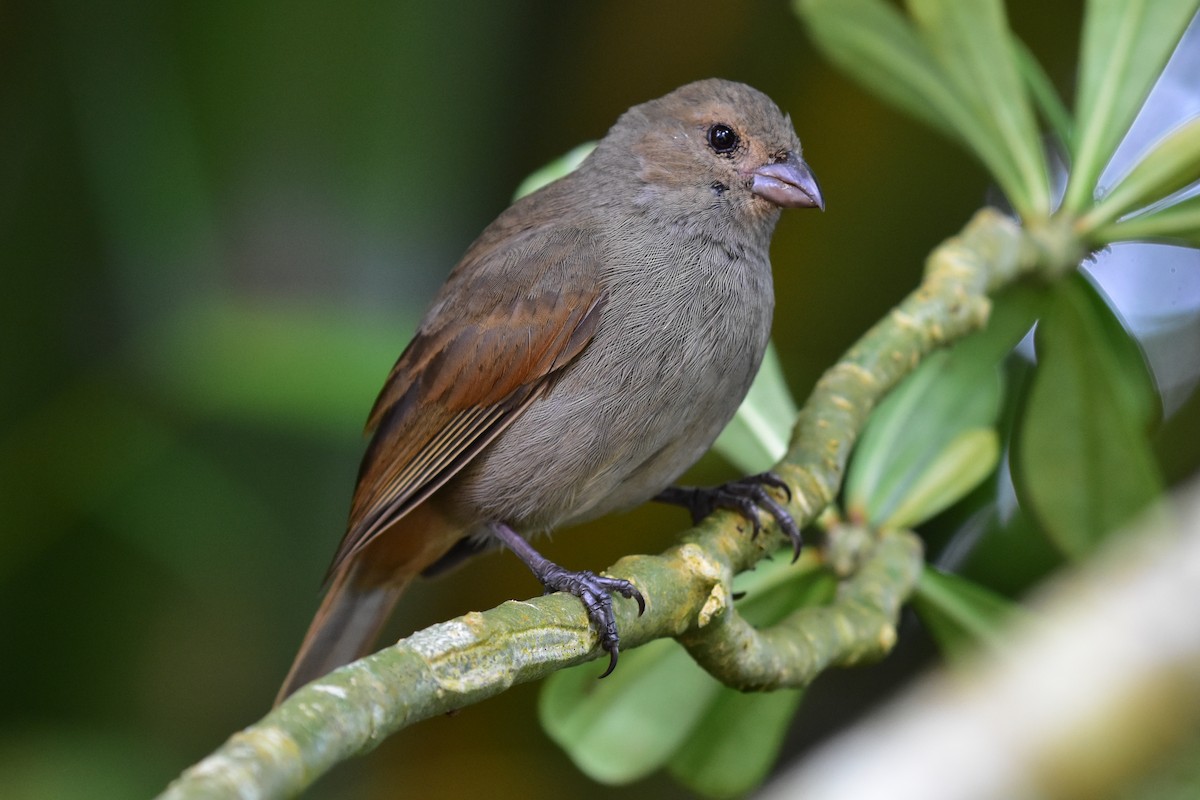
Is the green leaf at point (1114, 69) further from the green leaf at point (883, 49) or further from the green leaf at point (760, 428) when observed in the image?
the green leaf at point (760, 428)

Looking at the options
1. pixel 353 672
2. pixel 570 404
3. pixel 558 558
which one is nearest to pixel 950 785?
pixel 353 672

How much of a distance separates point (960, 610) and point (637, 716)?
0.58 meters

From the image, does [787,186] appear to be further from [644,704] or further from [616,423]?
[644,704]

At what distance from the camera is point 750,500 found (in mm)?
2227

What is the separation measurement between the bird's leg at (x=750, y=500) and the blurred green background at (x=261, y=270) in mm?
1065

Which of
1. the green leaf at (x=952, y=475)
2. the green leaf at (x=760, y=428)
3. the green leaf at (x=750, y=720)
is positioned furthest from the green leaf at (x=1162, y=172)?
the green leaf at (x=750, y=720)

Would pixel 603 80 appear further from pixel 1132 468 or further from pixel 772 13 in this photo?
pixel 1132 468

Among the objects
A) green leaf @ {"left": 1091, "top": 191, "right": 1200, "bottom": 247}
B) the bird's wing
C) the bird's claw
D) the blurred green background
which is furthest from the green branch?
the blurred green background

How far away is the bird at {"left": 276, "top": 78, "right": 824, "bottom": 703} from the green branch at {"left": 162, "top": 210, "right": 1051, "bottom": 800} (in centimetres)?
15

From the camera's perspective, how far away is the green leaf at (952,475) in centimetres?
220

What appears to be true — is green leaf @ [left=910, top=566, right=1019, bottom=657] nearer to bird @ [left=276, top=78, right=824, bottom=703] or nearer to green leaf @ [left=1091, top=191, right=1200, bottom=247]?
bird @ [left=276, top=78, right=824, bottom=703]

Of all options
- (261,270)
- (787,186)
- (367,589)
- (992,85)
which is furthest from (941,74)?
(261,270)

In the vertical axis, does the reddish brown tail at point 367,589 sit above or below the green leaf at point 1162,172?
below

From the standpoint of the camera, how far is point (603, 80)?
4148 mm
